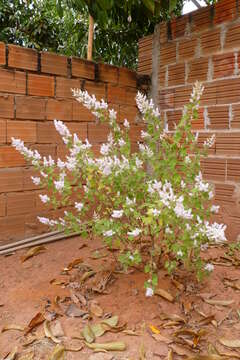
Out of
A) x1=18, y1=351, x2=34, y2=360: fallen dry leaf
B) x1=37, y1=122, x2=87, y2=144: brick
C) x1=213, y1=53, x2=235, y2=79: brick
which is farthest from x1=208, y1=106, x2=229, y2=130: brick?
x1=18, y1=351, x2=34, y2=360: fallen dry leaf

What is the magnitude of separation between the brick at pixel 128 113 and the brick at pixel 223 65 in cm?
83

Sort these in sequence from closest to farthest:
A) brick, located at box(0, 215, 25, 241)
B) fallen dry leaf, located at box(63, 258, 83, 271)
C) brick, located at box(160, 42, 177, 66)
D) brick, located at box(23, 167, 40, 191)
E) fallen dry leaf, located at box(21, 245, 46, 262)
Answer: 1. fallen dry leaf, located at box(63, 258, 83, 271)
2. fallen dry leaf, located at box(21, 245, 46, 262)
3. brick, located at box(0, 215, 25, 241)
4. brick, located at box(23, 167, 40, 191)
5. brick, located at box(160, 42, 177, 66)

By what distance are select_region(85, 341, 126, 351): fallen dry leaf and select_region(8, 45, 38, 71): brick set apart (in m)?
1.99

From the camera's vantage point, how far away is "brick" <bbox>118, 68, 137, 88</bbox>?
3.25m

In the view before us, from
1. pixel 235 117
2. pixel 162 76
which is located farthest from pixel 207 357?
pixel 162 76

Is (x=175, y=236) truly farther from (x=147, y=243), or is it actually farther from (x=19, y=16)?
(x=19, y=16)

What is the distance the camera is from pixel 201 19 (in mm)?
2953

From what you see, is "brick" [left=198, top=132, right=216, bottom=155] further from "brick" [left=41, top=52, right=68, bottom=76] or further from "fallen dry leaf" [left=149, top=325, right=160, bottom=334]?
"fallen dry leaf" [left=149, top=325, right=160, bottom=334]

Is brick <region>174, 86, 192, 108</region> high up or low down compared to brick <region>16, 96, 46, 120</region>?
up

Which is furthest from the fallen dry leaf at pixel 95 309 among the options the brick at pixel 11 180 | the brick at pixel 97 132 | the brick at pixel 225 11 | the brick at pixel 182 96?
the brick at pixel 225 11

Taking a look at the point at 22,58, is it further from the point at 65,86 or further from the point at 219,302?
the point at 219,302

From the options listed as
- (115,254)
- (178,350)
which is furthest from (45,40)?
(178,350)

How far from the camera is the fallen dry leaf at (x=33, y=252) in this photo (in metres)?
2.44

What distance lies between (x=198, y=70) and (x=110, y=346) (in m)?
2.28
